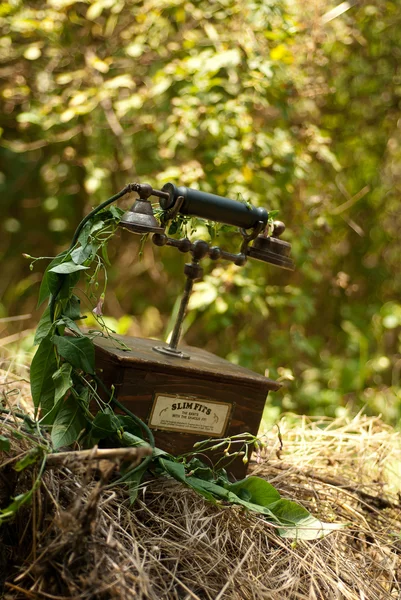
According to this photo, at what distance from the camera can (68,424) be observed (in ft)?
5.06

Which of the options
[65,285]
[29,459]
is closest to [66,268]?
[65,285]

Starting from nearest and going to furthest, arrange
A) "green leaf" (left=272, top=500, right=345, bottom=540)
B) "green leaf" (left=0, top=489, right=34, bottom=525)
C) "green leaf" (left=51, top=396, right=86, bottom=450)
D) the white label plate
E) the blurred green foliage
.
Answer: "green leaf" (left=0, top=489, right=34, bottom=525) → "green leaf" (left=51, top=396, right=86, bottom=450) → "green leaf" (left=272, top=500, right=345, bottom=540) → the white label plate → the blurred green foliage

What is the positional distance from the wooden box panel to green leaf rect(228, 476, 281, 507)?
17 centimetres

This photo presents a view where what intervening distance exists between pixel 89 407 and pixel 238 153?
1703 millimetres

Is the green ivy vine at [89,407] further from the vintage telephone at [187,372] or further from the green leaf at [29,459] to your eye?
the green leaf at [29,459]

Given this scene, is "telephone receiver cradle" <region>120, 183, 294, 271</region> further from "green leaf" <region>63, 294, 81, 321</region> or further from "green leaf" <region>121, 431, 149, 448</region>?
"green leaf" <region>121, 431, 149, 448</region>

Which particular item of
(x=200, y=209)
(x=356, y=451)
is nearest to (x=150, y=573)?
(x=200, y=209)

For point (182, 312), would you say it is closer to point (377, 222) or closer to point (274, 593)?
point (274, 593)

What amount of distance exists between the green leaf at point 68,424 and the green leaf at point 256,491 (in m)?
0.37

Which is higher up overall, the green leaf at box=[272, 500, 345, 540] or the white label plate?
the white label plate

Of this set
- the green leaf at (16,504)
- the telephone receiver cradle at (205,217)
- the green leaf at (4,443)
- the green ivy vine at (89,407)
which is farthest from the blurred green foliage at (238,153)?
the green leaf at (16,504)

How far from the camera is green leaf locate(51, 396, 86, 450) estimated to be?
59.1 inches

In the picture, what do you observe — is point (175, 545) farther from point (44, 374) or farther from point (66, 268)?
point (66, 268)

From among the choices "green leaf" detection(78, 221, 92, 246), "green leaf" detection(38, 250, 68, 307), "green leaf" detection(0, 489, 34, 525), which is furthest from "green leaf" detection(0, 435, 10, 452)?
"green leaf" detection(78, 221, 92, 246)
